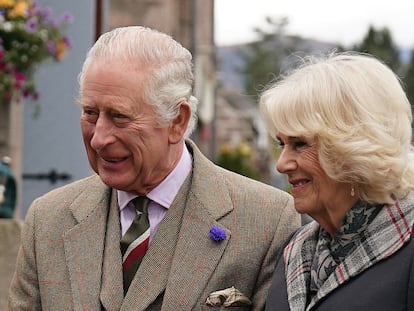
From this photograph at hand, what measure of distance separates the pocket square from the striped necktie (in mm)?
276

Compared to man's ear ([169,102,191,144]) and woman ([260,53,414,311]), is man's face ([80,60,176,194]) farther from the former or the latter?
woman ([260,53,414,311])

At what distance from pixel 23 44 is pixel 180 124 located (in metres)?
4.26

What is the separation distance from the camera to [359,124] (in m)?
Result: 3.78

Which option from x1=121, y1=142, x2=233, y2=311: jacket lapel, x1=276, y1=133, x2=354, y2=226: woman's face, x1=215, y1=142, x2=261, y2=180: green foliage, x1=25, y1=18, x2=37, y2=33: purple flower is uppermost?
x1=276, y1=133, x2=354, y2=226: woman's face

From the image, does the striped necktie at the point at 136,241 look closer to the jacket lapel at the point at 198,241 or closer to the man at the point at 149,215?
the man at the point at 149,215

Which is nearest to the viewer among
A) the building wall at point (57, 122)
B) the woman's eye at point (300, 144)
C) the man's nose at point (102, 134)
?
the woman's eye at point (300, 144)

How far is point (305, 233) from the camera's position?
4.07m

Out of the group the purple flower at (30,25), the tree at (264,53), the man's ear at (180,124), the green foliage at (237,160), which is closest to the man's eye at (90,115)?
the man's ear at (180,124)

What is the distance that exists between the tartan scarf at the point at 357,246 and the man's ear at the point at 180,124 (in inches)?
24.5

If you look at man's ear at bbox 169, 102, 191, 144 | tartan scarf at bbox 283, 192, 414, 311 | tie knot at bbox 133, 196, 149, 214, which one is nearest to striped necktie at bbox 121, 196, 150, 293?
tie knot at bbox 133, 196, 149, 214

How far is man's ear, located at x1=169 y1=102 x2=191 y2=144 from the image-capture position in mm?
4273

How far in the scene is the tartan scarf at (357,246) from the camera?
3.76m

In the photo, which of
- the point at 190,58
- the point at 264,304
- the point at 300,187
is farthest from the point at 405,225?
the point at 190,58

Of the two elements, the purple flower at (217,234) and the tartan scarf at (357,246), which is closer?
the tartan scarf at (357,246)
